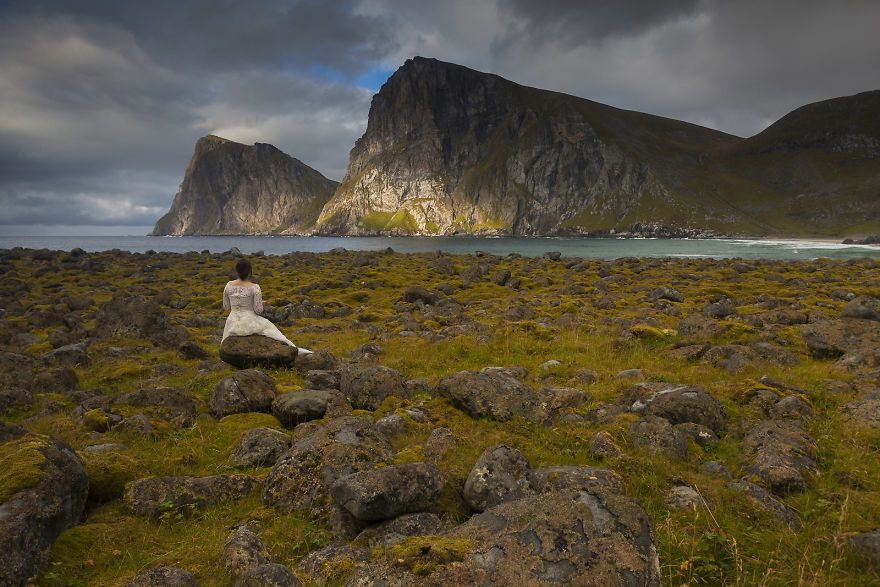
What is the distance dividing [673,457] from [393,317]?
17840mm

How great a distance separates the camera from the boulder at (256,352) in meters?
13.7

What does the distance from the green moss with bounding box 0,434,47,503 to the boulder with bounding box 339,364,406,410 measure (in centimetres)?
608

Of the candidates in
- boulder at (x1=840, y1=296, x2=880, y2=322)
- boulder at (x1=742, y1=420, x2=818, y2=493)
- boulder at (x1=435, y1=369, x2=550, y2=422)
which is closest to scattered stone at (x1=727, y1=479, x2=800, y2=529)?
boulder at (x1=742, y1=420, x2=818, y2=493)

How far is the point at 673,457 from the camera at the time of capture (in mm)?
7871

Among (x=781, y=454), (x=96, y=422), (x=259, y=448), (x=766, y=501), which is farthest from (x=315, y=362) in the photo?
(x=781, y=454)

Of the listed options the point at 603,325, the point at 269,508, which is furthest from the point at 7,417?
the point at 603,325

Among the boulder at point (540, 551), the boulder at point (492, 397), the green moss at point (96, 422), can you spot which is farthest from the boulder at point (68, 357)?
the boulder at point (540, 551)

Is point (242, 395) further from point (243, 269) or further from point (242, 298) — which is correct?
point (243, 269)

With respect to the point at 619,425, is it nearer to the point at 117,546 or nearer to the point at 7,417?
the point at 117,546

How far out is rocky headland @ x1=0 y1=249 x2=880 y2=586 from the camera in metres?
4.89

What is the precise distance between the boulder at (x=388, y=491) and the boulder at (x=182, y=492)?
2.14 metres

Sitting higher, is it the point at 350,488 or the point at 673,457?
the point at 350,488

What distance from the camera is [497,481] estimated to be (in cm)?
635

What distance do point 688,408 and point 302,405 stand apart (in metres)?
8.43
